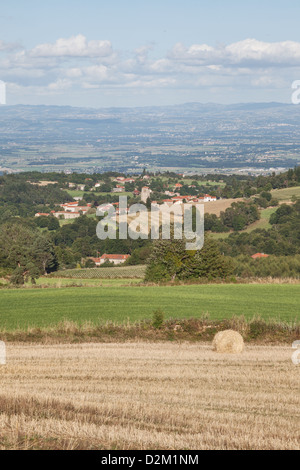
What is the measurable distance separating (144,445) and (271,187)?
11331cm

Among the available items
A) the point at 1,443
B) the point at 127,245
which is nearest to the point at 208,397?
the point at 1,443

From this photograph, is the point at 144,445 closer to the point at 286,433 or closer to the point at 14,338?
the point at 286,433

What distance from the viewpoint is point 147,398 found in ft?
31.3

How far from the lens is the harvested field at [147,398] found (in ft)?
21.9

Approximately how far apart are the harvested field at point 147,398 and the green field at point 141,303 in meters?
5.28

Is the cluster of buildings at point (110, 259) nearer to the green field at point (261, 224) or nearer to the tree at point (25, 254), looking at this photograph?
the tree at point (25, 254)

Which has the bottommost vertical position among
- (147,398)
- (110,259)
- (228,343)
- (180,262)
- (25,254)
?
(110,259)

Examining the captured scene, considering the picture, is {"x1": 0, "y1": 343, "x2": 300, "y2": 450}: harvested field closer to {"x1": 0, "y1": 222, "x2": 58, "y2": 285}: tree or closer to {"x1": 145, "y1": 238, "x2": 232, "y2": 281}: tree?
{"x1": 145, "y1": 238, "x2": 232, "y2": 281}: tree

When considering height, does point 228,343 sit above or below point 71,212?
above

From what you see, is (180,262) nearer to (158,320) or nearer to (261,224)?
(158,320)

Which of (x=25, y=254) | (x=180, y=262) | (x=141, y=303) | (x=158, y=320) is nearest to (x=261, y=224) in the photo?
(x=25, y=254)

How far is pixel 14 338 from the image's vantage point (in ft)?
55.3

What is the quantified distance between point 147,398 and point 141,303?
14.7 meters

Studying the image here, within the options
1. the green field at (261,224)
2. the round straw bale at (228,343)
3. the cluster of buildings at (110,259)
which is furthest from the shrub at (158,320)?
the green field at (261,224)
